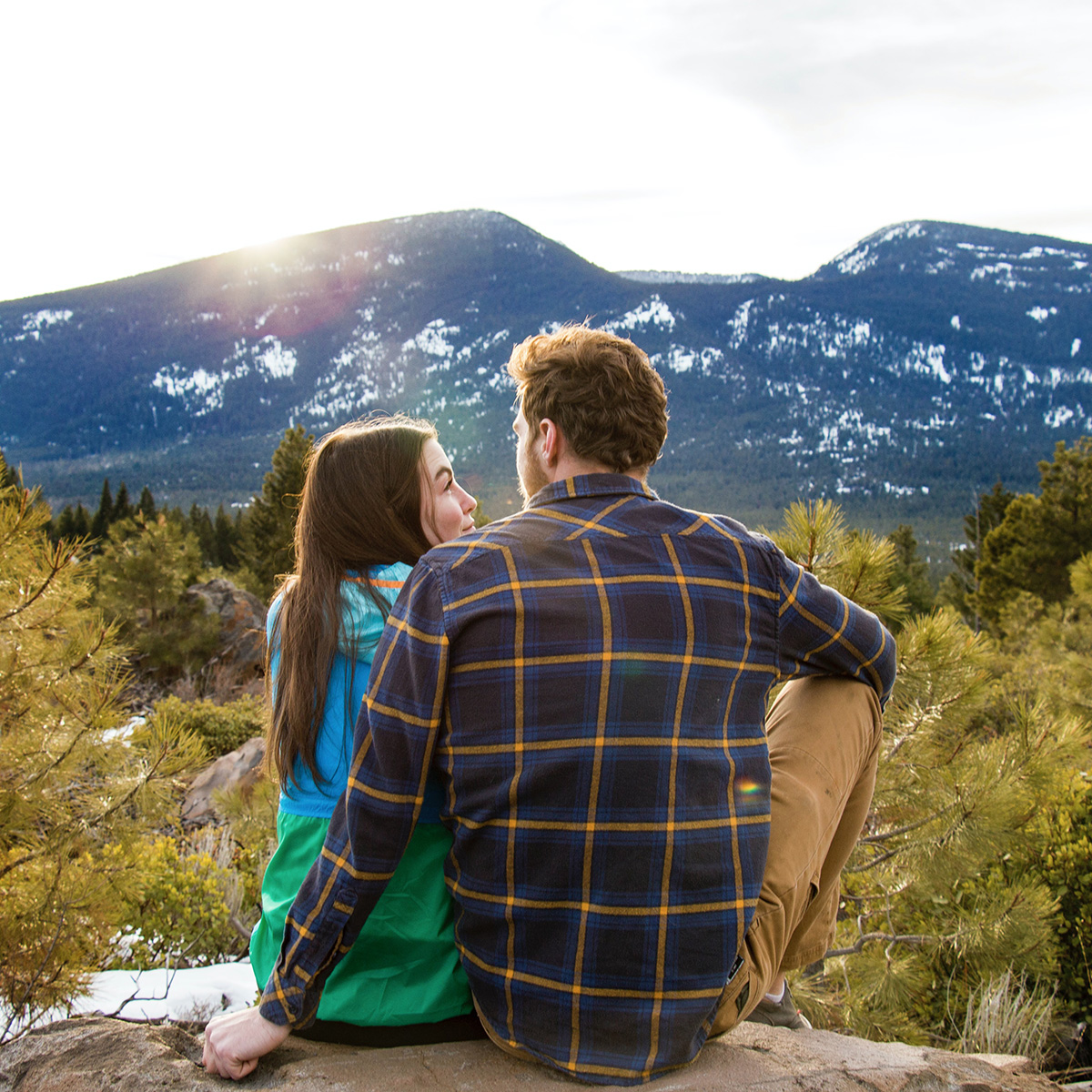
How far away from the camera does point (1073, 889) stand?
3.59 metres

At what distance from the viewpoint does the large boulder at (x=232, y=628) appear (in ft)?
48.4

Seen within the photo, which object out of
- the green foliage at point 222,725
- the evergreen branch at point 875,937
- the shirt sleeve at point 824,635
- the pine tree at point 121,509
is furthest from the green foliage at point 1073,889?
the pine tree at point 121,509

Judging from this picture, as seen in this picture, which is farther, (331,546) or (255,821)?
(255,821)

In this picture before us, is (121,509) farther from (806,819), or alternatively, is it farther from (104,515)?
(806,819)

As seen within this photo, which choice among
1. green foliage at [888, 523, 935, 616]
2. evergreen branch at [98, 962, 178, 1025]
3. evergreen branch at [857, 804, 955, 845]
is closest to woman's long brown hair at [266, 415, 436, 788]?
evergreen branch at [98, 962, 178, 1025]

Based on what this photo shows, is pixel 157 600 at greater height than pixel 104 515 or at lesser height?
greater

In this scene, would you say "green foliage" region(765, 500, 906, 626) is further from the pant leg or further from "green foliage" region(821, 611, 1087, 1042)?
the pant leg

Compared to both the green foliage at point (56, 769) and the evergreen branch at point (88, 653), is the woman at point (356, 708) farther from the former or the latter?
the evergreen branch at point (88, 653)

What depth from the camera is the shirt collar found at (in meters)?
1.60

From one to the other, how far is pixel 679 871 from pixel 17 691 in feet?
8.30

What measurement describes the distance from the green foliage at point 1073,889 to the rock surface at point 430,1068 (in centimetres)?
212

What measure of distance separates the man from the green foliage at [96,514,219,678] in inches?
536

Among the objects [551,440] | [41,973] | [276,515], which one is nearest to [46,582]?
[41,973]

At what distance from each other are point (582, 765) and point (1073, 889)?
3354 mm
